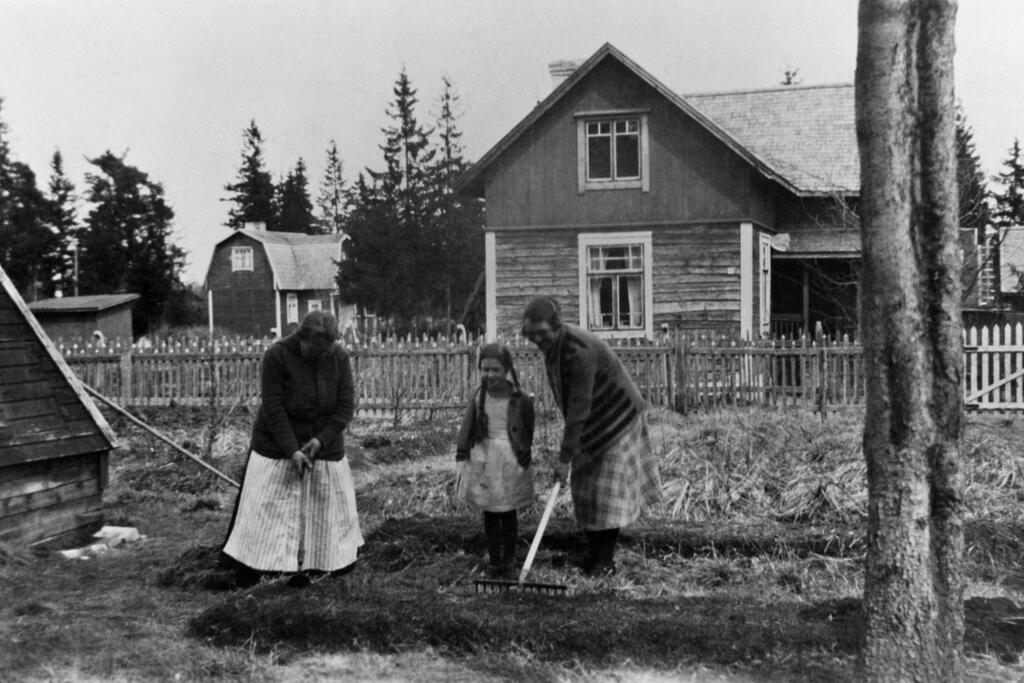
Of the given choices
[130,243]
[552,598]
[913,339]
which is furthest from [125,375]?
[130,243]

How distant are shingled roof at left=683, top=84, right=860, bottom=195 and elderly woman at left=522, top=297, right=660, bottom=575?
47.0 feet

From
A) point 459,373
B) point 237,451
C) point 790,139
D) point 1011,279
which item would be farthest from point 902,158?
point 1011,279

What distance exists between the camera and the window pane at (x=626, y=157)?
1908 cm

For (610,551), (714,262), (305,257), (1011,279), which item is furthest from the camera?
(305,257)

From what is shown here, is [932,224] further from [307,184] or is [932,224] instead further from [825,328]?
[307,184]

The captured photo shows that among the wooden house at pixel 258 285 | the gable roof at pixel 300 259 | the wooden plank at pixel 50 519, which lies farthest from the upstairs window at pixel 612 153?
the wooden house at pixel 258 285

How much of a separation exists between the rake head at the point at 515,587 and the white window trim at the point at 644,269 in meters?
13.3

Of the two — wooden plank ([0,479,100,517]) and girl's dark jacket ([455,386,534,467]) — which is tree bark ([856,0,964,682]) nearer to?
Answer: girl's dark jacket ([455,386,534,467])

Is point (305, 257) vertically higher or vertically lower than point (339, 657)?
higher

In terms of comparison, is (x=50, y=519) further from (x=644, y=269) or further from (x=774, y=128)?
Result: (x=774, y=128)

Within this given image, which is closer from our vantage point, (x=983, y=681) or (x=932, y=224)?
(x=932, y=224)

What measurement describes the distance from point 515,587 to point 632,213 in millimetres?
14136

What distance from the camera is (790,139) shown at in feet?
69.9

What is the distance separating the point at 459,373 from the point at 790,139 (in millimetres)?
10383
